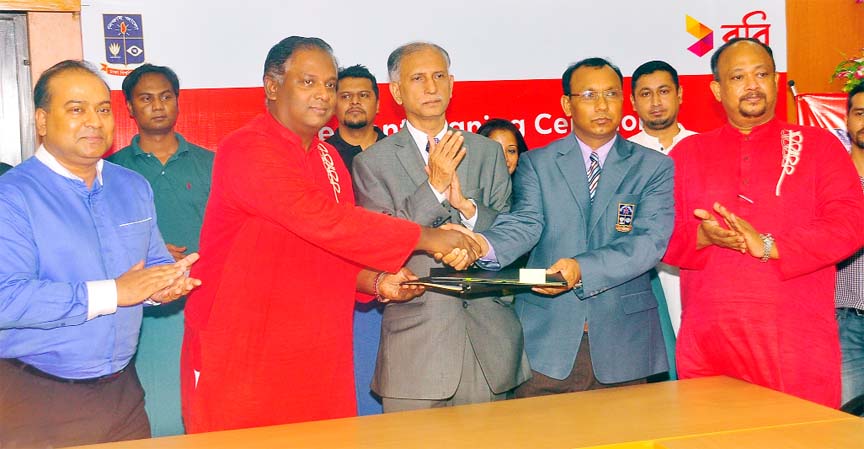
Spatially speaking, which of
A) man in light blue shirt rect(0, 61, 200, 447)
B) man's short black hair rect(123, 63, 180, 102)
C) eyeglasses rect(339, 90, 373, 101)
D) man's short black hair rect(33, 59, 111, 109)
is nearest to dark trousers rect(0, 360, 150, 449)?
man in light blue shirt rect(0, 61, 200, 447)

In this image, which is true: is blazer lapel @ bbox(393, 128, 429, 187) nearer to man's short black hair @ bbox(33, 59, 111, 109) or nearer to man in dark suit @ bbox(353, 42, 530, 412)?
man in dark suit @ bbox(353, 42, 530, 412)

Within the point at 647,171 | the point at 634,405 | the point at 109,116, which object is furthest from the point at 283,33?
the point at 634,405

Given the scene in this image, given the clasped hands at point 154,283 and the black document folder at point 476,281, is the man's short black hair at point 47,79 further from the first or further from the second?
the black document folder at point 476,281

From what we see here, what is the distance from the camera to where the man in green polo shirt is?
4504 millimetres

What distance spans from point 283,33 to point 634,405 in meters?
3.06

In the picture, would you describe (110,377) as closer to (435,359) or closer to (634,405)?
(435,359)

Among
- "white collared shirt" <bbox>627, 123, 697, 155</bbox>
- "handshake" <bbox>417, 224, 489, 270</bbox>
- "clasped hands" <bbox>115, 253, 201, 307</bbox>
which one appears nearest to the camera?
"clasped hands" <bbox>115, 253, 201, 307</bbox>

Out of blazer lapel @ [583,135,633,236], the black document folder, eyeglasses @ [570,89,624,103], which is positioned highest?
eyeglasses @ [570,89,624,103]

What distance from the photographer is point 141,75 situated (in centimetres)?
462

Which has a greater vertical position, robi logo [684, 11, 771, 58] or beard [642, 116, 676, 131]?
robi logo [684, 11, 771, 58]

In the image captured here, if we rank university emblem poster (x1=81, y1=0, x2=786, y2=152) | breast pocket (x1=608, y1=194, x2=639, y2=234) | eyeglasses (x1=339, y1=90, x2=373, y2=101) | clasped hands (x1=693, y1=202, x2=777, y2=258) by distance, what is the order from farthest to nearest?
eyeglasses (x1=339, y1=90, x2=373, y2=101), university emblem poster (x1=81, y1=0, x2=786, y2=152), breast pocket (x1=608, y1=194, x2=639, y2=234), clasped hands (x1=693, y1=202, x2=777, y2=258)

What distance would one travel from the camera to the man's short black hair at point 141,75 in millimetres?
4609

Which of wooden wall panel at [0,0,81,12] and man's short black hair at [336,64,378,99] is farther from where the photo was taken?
man's short black hair at [336,64,378,99]

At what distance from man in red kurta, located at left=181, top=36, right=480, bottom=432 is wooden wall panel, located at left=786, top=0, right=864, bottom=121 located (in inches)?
129
